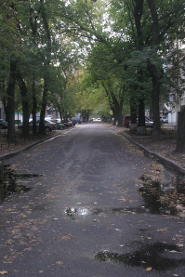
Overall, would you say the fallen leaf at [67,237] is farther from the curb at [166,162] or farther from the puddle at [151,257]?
the curb at [166,162]

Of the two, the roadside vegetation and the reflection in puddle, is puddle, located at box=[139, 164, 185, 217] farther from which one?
the roadside vegetation

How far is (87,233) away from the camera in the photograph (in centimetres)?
670

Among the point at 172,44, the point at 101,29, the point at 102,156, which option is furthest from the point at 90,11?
the point at 102,156

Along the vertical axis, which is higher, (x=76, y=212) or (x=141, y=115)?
(x=141, y=115)

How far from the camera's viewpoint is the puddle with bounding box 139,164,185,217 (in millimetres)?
8484

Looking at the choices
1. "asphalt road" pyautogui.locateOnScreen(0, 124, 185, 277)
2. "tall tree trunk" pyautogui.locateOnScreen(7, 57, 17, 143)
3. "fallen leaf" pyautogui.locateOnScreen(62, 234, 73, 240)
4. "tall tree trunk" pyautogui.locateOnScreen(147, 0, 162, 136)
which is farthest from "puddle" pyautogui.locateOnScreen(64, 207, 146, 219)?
"tall tree trunk" pyautogui.locateOnScreen(7, 57, 17, 143)


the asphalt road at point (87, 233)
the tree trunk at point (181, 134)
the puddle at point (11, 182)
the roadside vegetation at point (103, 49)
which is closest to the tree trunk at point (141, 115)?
the roadside vegetation at point (103, 49)

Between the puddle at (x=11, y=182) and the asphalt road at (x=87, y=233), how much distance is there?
0.36 metres

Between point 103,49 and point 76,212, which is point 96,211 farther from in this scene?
point 103,49

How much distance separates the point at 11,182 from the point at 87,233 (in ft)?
18.6

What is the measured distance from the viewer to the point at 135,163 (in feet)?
53.7

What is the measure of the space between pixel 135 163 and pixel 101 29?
2383 centimetres

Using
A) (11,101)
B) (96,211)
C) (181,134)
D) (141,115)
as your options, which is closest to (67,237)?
(96,211)

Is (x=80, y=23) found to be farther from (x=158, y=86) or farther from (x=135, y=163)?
(x=135, y=163)
